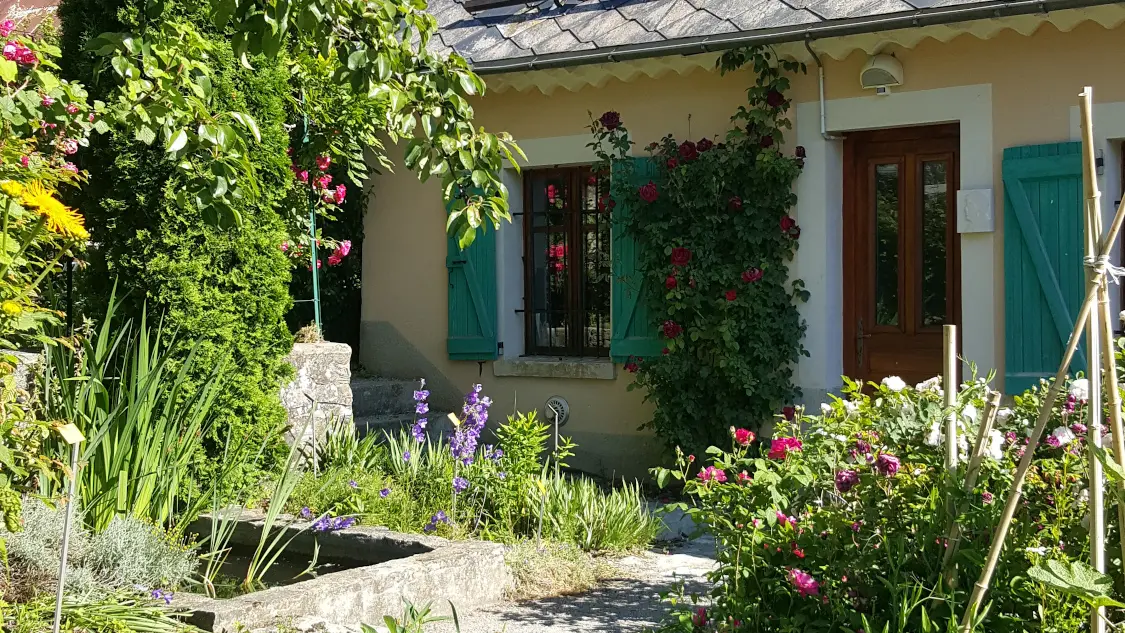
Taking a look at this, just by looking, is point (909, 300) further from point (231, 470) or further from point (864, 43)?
point (231, 470)

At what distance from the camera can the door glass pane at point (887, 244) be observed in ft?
22.8

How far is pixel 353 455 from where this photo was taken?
629cm

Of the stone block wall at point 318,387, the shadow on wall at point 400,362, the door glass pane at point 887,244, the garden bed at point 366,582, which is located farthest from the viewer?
the shadow on wall at point 400,362

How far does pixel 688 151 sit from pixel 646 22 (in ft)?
3.01

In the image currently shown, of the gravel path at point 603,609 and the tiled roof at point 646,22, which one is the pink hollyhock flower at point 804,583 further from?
the tiled roof at point 646,22

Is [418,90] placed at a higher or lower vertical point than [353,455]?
higher

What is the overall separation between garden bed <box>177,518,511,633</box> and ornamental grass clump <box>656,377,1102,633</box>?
1228mm

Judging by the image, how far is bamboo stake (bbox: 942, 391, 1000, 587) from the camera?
2.83 meters

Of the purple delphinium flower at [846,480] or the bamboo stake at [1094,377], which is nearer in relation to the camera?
the bamboo stake at [1094,377]

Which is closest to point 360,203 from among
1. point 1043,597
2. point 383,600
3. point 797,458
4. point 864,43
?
point 864,43

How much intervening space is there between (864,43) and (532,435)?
121 inches

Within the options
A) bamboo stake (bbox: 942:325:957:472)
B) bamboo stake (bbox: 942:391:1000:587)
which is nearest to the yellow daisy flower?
bamboo stake (bbox: 942:325:957:472)

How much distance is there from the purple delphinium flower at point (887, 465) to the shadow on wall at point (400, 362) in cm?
561

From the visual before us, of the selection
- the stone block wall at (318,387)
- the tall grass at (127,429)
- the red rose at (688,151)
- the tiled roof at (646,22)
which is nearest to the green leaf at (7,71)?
the tall grass at (127,429)
